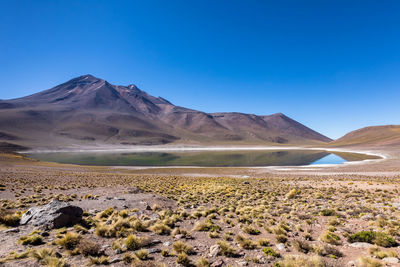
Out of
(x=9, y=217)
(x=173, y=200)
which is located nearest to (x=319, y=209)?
(x=173, y=200)

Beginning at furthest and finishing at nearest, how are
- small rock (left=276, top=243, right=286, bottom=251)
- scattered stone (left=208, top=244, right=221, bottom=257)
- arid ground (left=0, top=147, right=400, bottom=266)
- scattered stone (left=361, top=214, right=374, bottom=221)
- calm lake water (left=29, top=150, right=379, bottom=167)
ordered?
calm lake water (left=29, top=150, right=379, bottom=167)
scattered stone (left=361, top=214, right=374, bottom=221)
small rock (left=276, top=243, right=286, bottom=251)
scattered stone (left=208, top=244, right=221, bottom=257)
arid ground (left=0, top=147, right=400, bottom=266)

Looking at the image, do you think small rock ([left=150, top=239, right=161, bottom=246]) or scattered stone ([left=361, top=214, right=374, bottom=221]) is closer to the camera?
small rock ([left=150, top=239, right=161, bottom=246])

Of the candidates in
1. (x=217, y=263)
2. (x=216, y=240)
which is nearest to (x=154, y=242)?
(x=216, y=240)

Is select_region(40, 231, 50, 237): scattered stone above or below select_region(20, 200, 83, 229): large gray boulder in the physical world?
below

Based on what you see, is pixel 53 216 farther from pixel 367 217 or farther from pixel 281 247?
pixel 367 217

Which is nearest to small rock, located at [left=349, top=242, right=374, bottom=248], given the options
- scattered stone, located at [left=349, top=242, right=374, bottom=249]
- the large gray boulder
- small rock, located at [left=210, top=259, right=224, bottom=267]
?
scattered stone, located at [left=349, top=242, right=374, bottom=249]

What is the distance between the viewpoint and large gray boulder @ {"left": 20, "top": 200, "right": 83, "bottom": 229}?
303 inches

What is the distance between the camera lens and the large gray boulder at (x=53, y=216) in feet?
25.3

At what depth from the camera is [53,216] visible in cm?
783

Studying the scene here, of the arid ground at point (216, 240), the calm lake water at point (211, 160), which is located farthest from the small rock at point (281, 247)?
the calm lake water at point (211, 160)

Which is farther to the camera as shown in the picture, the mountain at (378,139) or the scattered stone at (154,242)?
the mountain at (378,139)

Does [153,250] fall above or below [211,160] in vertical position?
above

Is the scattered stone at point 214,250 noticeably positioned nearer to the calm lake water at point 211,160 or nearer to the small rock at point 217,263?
the small rock at point 217,263

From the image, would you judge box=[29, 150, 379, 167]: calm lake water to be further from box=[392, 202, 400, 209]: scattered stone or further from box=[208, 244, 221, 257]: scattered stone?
box=[208, 244, 221, 257]: scattered stone
